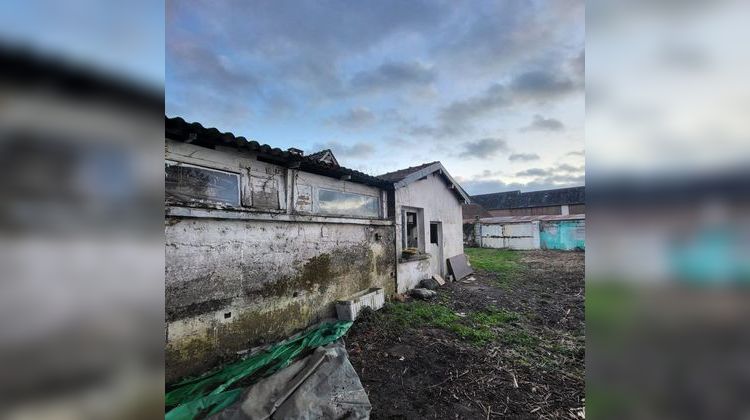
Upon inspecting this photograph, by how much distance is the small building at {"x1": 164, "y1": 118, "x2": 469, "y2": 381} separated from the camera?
4164 mm

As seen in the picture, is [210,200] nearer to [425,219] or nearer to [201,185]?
[201,185]

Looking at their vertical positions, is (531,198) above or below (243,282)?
above

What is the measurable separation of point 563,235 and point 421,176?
52.8 ft

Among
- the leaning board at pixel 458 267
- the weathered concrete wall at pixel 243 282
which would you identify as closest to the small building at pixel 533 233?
the leaning board at pixel 458 267

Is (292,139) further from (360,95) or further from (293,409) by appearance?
(293,409)

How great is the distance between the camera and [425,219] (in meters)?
10.6

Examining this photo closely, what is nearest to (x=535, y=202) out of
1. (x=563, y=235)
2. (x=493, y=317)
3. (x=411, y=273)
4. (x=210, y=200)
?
(x=563, y=235)

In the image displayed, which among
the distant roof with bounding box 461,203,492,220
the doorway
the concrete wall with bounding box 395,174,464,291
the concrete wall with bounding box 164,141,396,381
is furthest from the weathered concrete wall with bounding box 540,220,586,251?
the concrete wall with bounding box 164,141,396,381

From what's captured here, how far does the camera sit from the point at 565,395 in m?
3.95

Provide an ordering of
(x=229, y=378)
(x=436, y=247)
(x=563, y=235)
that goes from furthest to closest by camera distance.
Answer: (x=563, y=235), (x=436, y=247), (x=229, y=378)

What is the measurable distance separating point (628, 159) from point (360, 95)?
8.62m

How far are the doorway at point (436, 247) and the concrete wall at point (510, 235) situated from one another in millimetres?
13546

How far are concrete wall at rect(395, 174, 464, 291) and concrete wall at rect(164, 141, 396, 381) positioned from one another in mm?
2336

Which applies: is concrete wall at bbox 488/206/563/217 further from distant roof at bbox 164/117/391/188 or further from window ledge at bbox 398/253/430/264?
distant roof at bbox 164/117/391/188
